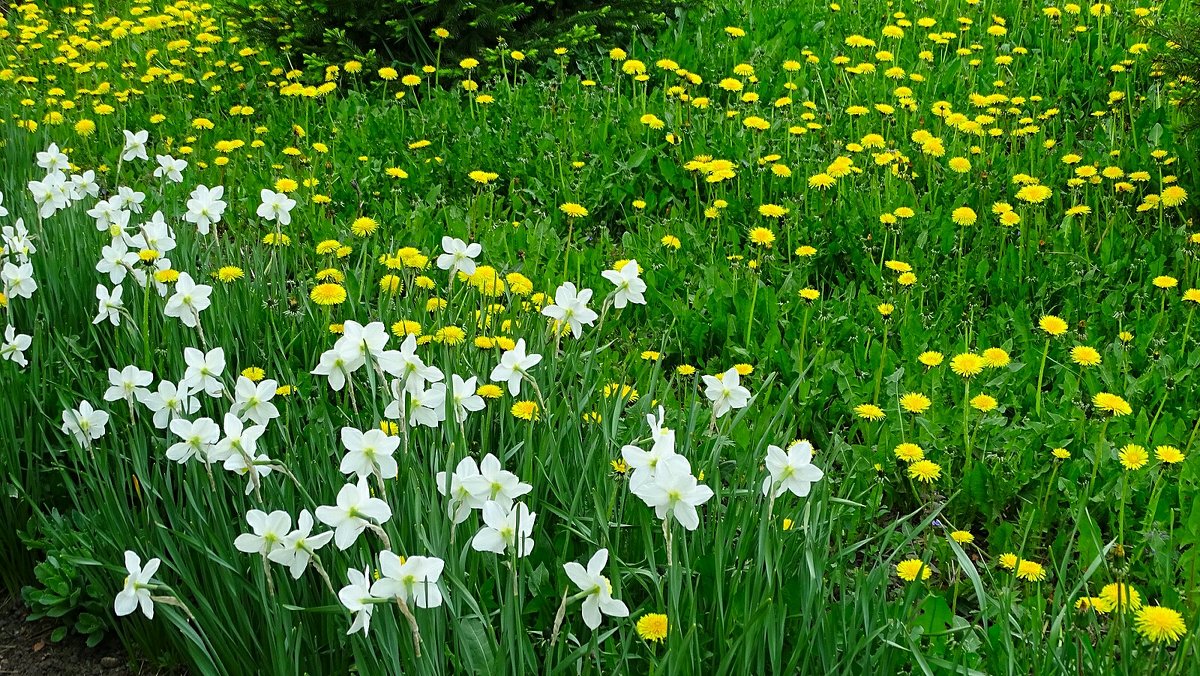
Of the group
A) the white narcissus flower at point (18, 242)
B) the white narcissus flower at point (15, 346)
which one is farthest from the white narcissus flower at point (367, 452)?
the white narcissus flower at point (18, 242)

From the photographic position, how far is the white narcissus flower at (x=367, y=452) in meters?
1.52

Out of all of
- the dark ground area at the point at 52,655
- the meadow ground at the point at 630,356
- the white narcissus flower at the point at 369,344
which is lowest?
the dark ground area at the point at 52,655

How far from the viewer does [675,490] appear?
145 centimetres

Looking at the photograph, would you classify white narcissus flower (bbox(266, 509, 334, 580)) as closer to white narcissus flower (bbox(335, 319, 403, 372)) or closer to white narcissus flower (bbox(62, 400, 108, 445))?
white narcissus flower (bbox(335, 319, 403, 372))

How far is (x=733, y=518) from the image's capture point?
181 cm

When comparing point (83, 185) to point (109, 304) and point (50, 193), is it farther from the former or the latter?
point (109, 304)

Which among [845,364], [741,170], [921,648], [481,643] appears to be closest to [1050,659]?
[921,648]

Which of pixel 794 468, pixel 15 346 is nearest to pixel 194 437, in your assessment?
pixel 15 346

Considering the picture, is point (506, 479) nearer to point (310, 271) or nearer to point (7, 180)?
point (310, 271)

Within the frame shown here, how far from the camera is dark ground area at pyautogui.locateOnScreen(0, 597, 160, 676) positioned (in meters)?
2.17

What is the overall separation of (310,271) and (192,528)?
148cm

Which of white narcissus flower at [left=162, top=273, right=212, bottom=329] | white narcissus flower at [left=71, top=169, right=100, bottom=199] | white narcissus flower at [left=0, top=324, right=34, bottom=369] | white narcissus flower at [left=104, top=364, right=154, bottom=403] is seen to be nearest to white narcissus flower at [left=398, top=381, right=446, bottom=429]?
white narcissus flower at [left=104, top=364, right=154, bottom=403]

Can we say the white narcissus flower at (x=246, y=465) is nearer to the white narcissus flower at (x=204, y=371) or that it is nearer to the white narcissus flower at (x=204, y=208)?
the white narcissus flower at (x=204, y=371)

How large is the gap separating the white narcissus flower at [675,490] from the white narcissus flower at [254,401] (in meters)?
0.70
